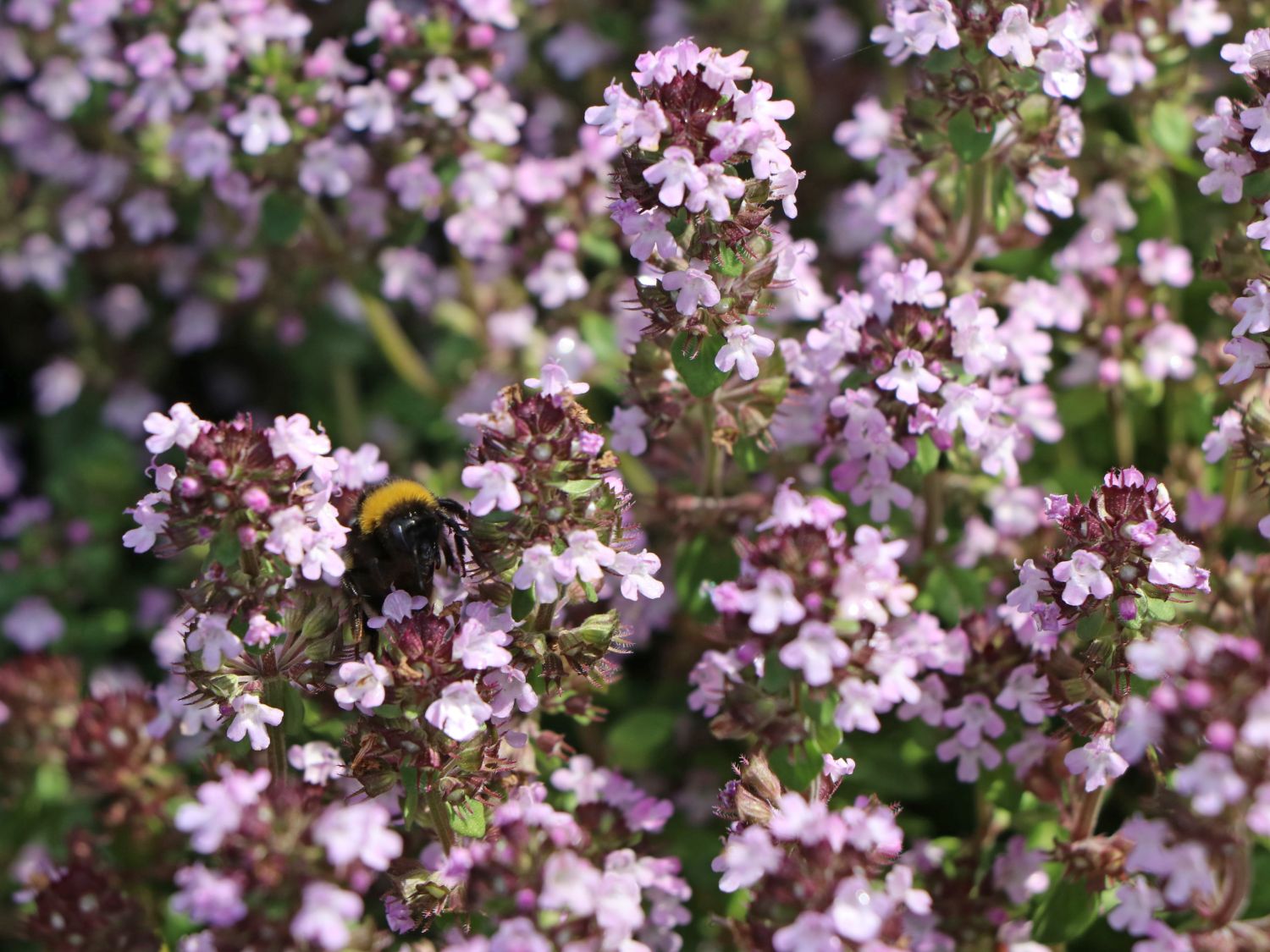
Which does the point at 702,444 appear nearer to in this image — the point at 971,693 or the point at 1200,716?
the point at 971,693

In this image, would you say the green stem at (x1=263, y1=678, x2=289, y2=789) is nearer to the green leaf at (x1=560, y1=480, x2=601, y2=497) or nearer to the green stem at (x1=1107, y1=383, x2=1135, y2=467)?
the green leaf at (x1=560, y1=480, x2=601, y2=497)

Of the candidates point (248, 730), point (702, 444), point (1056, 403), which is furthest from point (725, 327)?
point (1056, 403)

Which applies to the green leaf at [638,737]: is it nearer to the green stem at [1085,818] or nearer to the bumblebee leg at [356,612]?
the bumblebee leg at [356,612]

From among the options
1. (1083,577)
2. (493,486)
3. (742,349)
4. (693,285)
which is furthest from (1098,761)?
(493,486)

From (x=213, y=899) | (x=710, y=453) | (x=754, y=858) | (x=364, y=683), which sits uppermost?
(x=710, y=453)

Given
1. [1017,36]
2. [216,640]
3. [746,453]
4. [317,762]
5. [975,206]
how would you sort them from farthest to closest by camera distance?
1. [975,206]
2. [746,453]
3. [1017,36]
4. [317,762]
5. [216,640]

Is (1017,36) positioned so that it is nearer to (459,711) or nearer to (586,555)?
(586,555)
